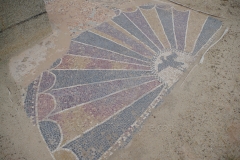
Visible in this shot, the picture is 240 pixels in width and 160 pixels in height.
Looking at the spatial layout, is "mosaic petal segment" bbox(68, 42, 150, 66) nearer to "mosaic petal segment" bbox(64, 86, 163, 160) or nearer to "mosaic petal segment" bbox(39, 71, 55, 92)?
Answer: "mosaic petal segment" bbox(39, 71, 55, 92)

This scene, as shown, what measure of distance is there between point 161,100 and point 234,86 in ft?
4.63

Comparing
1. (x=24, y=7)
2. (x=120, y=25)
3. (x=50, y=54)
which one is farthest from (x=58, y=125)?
(x=120, y=25)

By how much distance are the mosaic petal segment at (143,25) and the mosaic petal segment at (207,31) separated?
849 mm

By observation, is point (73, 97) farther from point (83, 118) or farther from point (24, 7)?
point (24, 7)

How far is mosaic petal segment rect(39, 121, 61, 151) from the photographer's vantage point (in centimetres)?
287

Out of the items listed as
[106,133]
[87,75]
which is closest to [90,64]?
[87,75]

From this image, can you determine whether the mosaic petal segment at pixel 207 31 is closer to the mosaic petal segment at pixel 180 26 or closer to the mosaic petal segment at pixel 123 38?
the mosaic petal segment at pixel 180 26

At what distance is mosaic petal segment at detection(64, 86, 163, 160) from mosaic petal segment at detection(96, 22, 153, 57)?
129 centimetres

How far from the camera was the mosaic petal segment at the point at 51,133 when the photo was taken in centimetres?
287

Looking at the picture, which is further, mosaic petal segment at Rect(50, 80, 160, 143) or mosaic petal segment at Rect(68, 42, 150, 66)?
mosaic petal segment at Rect(68, 42, 150, 66)

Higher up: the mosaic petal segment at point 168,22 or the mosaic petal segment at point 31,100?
the mosaic petal segment at point 168,22

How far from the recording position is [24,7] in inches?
157

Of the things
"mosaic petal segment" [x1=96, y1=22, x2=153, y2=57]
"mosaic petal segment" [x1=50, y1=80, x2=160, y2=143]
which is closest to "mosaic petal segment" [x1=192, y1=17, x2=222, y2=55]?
"mosaic petal segment" [x1=96, y1=22, x2=153, y2=57]

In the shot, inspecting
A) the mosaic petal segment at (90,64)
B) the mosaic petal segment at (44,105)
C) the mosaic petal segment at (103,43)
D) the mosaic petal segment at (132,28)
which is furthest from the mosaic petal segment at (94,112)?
the mosaic petal segment at (132,28)
